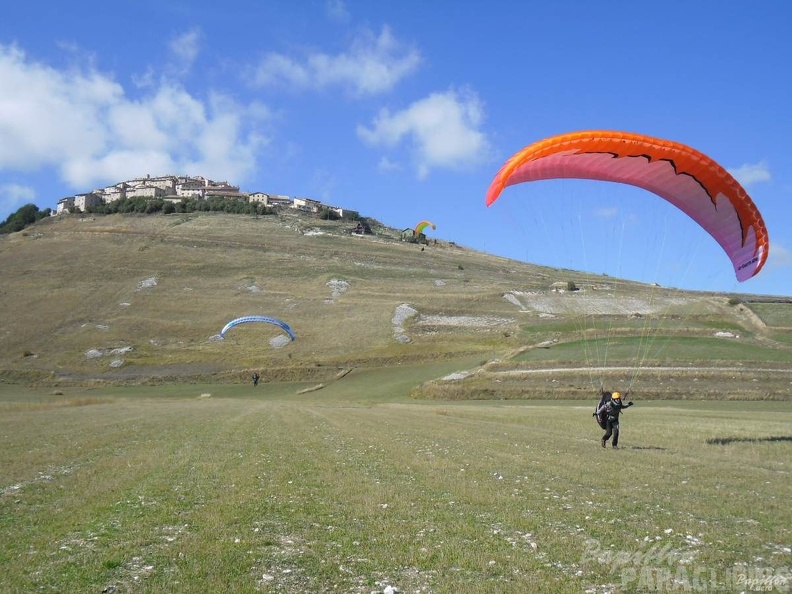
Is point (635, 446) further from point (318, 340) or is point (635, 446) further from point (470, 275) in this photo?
point (470, 275)

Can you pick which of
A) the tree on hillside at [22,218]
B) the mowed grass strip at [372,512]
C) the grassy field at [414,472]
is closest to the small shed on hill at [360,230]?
the tree on hillside at [22,218]

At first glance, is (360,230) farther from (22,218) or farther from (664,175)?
(664,175)

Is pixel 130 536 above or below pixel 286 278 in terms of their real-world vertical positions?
below

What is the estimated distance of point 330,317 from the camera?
87.4m

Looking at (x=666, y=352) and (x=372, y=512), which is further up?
(x=666, y=352)

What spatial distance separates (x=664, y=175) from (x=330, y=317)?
6932cm

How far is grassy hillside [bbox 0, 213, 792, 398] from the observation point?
188 ft

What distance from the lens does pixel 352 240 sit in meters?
146

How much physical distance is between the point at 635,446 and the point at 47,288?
10049 cm

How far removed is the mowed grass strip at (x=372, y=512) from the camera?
7000mm

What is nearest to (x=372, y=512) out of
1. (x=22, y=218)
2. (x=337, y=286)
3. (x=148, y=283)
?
(x=337, y=286)

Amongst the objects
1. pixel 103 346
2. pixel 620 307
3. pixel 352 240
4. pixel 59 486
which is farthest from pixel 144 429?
pixel 352 240

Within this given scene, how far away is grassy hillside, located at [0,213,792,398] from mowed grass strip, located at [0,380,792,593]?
76.3 ft

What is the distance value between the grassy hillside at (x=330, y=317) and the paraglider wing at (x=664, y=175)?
598 inches
